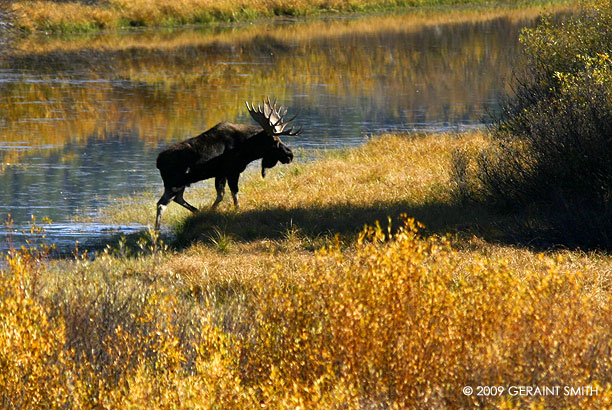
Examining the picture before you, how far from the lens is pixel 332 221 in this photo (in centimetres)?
1338

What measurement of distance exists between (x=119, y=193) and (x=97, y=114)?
10038 millimetres

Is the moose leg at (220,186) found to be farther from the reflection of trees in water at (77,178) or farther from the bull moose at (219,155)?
the reflection of trees in water at (77,178)

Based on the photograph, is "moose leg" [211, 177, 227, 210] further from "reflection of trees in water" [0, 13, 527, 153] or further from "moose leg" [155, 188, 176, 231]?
"reflection of trees in water" [0, 13, 527, 153]

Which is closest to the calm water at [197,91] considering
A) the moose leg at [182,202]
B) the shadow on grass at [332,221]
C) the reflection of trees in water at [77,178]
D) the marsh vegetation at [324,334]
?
the reflection of trees in water at [77,178]

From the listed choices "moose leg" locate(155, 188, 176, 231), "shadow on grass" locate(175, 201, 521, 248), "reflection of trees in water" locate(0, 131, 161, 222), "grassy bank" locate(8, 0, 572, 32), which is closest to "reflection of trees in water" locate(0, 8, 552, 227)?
"reflection of trees in water" locate(0, 131, 161, 222)

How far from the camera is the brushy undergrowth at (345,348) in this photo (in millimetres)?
5688

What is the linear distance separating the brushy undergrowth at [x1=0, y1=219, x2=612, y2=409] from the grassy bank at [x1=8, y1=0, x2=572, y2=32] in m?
39.4

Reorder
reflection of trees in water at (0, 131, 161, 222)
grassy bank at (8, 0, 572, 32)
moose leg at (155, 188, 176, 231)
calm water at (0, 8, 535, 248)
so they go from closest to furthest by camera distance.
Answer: moose leg at (155, 188, 176, 231) < reflection of trees in water at (0, 131, 161, 222) < calm water at (0, 8, 535, 248) < grassy bank at (8, 0, 572, 32)

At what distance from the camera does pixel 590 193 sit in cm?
1248

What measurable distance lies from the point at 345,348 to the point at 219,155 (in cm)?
907

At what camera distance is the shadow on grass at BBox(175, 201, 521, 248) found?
12594 mm

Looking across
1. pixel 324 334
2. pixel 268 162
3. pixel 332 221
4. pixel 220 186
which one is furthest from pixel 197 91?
pixel 324 334

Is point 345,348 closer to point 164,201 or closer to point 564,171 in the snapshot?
point 564,171

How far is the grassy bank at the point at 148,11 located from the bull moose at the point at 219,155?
31.3m
